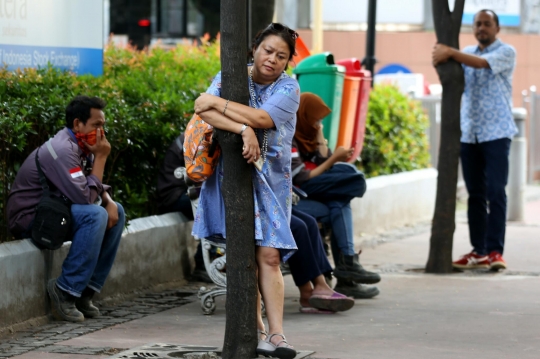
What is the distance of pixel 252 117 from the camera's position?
504cm

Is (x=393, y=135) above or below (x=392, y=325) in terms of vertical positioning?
above

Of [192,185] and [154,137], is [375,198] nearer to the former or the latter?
[154,137]

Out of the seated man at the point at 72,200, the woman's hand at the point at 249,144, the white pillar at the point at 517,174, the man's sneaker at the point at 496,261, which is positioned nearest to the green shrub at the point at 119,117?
the seated man at the point at 72,200

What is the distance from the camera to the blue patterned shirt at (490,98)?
27.9 ft

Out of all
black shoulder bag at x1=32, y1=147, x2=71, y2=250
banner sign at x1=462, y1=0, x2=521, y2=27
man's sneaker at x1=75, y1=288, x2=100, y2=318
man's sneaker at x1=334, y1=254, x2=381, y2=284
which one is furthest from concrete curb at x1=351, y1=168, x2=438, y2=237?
banner sign at x1=462, y1=0, x2=521, y2=27

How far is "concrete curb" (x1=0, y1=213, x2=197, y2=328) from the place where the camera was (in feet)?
19.7

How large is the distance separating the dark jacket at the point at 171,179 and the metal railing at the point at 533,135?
1150 cm

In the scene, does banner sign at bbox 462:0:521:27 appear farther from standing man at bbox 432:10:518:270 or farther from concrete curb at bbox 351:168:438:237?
standing man at bbox 432:10:518:270

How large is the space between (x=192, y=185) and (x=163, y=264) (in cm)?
92

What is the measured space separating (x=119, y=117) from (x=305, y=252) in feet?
5.61

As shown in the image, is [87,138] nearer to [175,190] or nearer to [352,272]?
[175,190]

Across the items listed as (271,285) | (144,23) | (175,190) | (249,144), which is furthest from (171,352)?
(144,23)

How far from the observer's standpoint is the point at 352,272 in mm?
7230

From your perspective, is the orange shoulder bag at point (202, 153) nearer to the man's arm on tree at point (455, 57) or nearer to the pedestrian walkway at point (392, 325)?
the pedestrian walkway at point (392, 325)
